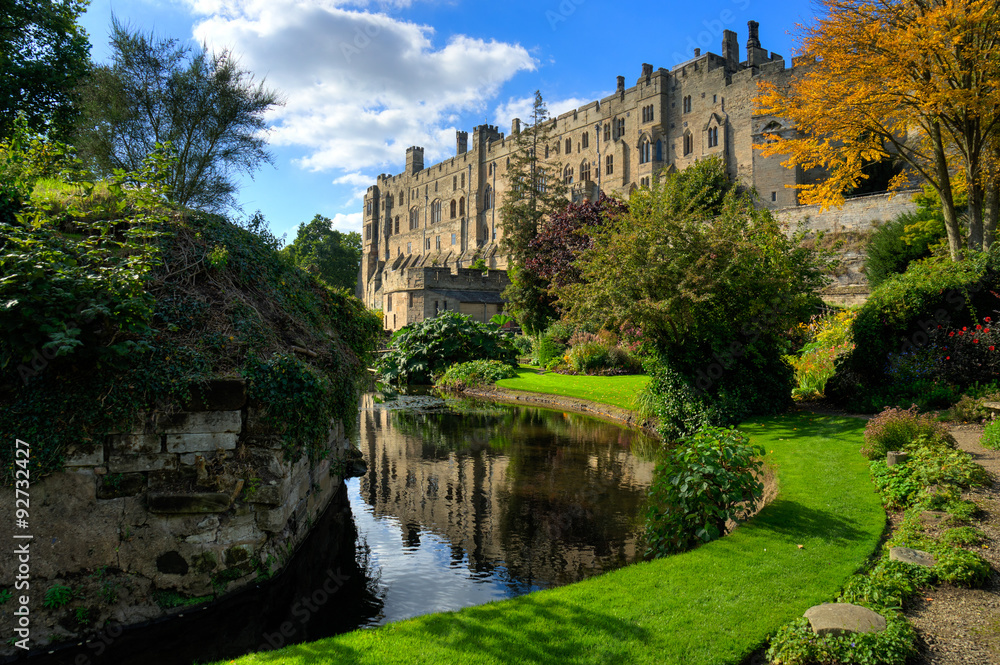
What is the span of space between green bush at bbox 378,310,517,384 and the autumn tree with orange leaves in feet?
41.8

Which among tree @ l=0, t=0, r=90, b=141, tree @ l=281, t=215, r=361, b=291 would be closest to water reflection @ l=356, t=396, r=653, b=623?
tree @ l=0, t=0, r=90, b=141

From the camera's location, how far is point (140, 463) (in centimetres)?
468

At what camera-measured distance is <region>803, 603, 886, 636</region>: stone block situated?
3.65m

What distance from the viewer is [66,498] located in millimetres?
4473

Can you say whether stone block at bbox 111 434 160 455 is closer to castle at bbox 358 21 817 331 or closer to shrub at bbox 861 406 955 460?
shrub at bbox 861 406 955 460

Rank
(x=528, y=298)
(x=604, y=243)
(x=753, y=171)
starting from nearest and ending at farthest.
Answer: (x=604, y=243) < (x=528, y=298) < (x=753, y=171)

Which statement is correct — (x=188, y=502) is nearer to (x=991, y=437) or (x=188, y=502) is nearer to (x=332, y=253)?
(x=991, y=437)

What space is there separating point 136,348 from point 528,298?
23.0 meters

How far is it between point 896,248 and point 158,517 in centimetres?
Answer: 2418

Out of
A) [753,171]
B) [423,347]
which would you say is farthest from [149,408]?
[753,171]

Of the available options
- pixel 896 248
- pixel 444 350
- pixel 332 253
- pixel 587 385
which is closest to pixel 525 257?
pixel 444 350

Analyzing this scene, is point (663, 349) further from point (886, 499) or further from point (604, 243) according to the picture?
point (886, 499)

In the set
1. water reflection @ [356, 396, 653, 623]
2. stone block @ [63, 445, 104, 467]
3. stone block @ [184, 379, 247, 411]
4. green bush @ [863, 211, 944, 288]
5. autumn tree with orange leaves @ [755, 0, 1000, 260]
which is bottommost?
water reflection @ [356, 396, 653, 623]

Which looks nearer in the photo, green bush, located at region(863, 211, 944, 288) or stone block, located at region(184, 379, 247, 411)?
stone block, located at region(184, 379, 247, 411)
